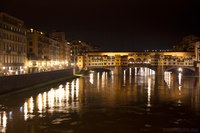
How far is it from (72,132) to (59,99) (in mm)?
25298

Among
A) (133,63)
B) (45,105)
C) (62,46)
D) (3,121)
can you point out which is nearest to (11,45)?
(45,105)

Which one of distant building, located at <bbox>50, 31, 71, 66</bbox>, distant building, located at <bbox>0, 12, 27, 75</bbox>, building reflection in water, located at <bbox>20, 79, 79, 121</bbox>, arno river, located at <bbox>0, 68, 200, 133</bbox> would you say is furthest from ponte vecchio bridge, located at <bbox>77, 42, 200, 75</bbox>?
arno river, located at <bbox>0, 68, 200, 133</bbox>

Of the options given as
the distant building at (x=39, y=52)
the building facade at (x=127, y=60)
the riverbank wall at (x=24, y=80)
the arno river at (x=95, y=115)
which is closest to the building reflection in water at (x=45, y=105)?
the arno river at (x=95, y=115)

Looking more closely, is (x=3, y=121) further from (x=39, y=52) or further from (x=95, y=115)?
(x=39, y=52)

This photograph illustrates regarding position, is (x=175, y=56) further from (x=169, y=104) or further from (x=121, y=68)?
(x=169, y=104)

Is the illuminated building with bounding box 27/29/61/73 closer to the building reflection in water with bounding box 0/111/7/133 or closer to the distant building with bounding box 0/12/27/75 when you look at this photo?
the distant building with bounding box 0/12/27/75

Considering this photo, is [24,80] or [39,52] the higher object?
[39,52]

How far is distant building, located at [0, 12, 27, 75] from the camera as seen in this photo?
284 feet

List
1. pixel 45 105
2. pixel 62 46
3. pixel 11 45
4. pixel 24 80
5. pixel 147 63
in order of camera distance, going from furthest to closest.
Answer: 1. pixel 62 46
2. pixel 147 63
3. pixel 11 45
4. pixel 24 80
5. pixel 45 105

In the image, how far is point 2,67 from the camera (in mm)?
85625

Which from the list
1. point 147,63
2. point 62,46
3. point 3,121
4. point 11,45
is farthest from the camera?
point 62,46

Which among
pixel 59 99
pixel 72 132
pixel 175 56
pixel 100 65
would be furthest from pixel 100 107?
pixel 175 56

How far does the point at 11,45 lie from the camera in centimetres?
9300

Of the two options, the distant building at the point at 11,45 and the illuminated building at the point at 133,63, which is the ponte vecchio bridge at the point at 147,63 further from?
the distant building at the point at 11,45
